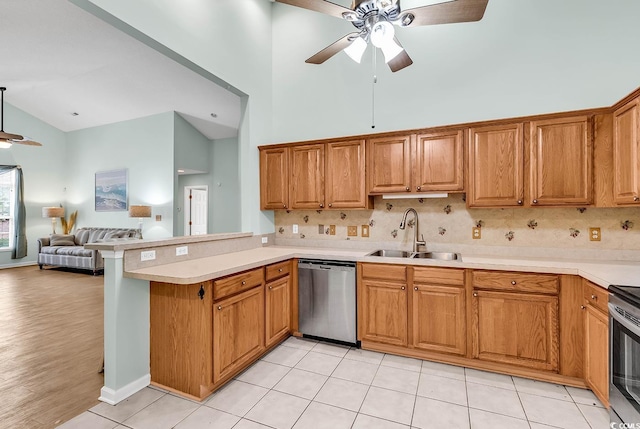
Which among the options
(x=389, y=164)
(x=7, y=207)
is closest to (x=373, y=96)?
(x=389, y=164)

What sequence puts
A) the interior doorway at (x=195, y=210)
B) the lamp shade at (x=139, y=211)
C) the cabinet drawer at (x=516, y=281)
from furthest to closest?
1. the interior doorway at (x=195, y=210)
2. the lamp shade at (x=139, y=211)
3. the cabinet drawer at (x=516, y=281)

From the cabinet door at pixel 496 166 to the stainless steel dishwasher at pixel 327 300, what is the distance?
1.39m

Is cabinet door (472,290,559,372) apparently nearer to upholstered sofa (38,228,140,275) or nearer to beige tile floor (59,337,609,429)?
beige tile floor (59,337,609,429)

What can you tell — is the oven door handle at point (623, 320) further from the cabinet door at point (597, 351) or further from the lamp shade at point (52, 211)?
the lamp shade at point (52, 211)

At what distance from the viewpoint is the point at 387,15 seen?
1986 millimetres

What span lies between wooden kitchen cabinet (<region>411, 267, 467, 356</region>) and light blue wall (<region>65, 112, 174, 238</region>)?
19.3 ft

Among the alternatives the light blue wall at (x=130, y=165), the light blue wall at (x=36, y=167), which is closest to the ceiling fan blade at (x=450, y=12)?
the light blue wall at (x=130, y=165)

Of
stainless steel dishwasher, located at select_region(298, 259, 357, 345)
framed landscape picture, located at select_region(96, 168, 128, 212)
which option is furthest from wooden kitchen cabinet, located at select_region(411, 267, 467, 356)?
framed landscape picture, located at select_region(96, 168, 128, 212)

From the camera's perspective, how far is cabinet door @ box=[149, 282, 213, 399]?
2.02 metres

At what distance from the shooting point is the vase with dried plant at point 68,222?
26.0 ft

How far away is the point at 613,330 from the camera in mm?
1641

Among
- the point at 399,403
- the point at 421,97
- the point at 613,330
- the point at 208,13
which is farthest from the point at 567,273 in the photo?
the point at 208,13

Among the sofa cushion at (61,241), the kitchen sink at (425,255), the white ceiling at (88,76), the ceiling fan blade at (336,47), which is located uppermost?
the white ceiling at (88,76)

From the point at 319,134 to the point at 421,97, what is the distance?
49.3 inches
